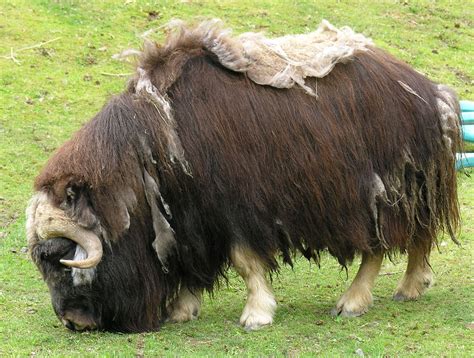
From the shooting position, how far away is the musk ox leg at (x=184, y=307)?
466cm

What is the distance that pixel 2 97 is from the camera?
8195 mm

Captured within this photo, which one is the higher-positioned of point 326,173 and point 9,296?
point 326,173

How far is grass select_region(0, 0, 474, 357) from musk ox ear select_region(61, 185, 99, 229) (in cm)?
52

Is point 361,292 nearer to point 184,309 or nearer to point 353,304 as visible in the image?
point 353,304

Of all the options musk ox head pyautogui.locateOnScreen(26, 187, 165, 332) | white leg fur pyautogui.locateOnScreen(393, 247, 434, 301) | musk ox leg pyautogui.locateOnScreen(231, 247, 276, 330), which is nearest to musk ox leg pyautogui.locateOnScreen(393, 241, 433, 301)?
white leg fur pyautogui.locateOnScreen(393, 247, 434, 301)

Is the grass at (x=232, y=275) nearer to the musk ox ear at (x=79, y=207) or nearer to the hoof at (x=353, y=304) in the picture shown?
the hoof at (x=353, y=304)

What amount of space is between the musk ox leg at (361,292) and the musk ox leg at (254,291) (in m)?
0.38

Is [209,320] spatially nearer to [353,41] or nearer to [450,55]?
[353,41]

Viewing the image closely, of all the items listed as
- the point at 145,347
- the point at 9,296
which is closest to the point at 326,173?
the point at 145,347

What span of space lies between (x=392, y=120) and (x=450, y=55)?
5910 millimetres

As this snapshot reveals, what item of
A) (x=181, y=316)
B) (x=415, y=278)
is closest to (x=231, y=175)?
(x=181, y=316)

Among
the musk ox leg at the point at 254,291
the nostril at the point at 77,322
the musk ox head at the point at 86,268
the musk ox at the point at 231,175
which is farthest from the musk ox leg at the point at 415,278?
the nostril at the point at 77,322

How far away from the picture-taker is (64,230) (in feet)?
13.7

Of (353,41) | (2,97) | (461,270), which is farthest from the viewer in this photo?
(2,97)
